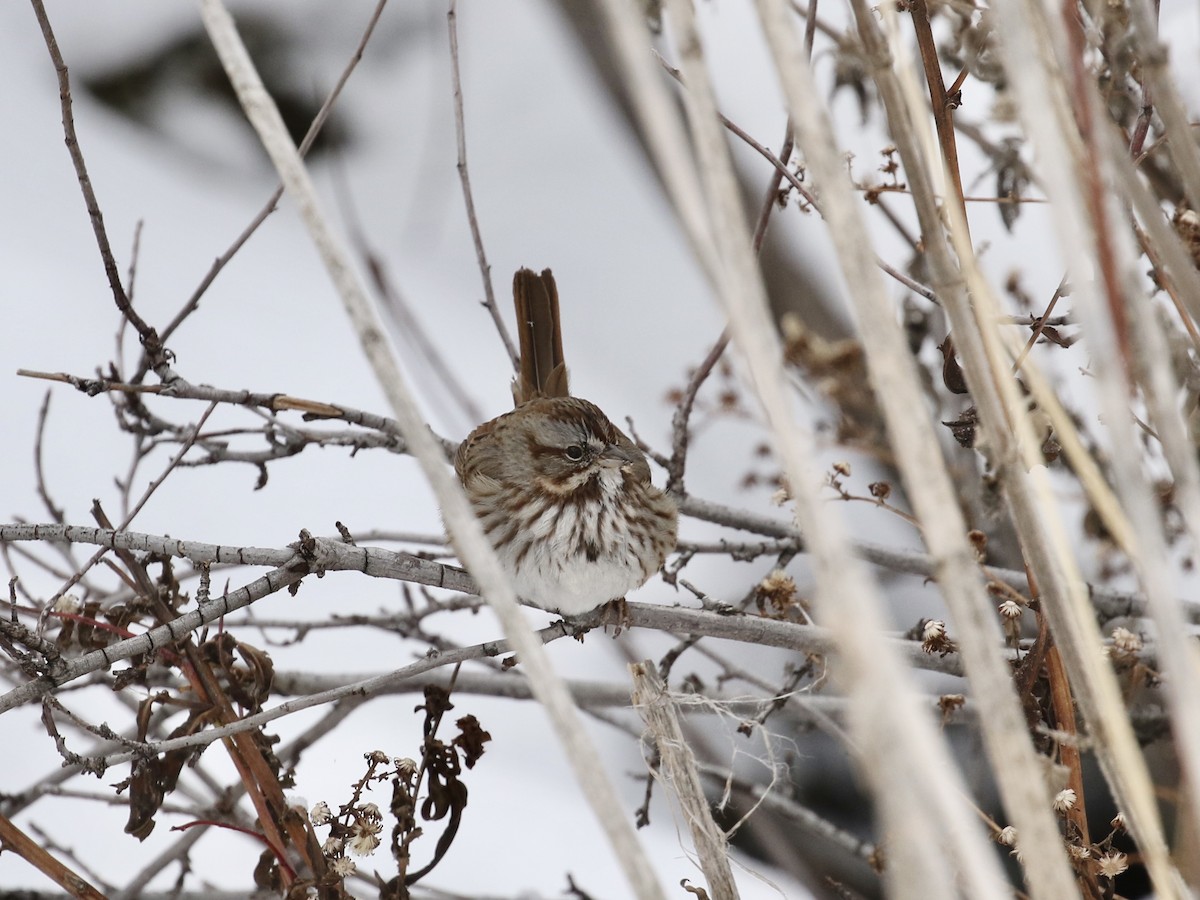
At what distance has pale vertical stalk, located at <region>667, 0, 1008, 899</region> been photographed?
100 cm

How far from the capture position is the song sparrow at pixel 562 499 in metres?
2.90

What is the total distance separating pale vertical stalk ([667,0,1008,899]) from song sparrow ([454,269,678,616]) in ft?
5.83

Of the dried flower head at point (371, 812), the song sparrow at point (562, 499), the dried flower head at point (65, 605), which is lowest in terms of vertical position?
the dried flower head at point (371, 812)

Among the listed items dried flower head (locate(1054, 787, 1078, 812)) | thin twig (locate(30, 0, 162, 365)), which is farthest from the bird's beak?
dried flower head (locate(1054, 787, 1078, 812))

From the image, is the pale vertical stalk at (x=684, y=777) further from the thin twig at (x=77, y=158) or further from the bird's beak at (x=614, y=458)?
the thin twig at (x=77, y=158)

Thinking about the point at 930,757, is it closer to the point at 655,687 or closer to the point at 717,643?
the point at 655,687

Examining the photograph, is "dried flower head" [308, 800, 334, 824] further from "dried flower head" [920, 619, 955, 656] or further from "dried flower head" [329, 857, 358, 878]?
"dried flower head" [920, 619, 955, 656]

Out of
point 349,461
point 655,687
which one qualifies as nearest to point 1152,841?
point 655,687

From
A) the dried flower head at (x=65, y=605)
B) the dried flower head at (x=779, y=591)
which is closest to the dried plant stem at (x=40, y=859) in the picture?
the dried flower head at (x=65, y=605)

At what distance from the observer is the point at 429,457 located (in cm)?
129

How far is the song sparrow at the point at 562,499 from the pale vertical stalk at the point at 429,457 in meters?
1.60

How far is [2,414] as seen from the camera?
4.09 meters

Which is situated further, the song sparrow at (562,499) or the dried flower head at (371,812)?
the song sparrow at (562,499)

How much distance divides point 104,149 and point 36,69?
18.3 inches
